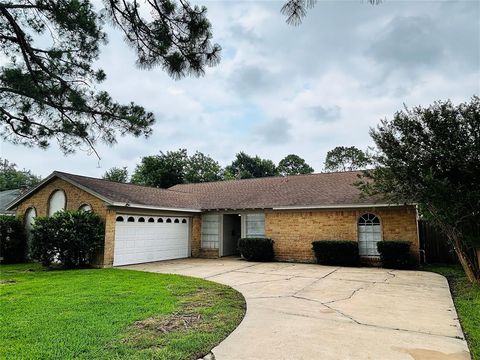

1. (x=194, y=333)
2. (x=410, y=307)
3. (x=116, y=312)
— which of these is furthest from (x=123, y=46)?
(x=410, y=307)

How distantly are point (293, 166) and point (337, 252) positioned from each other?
41337 mm

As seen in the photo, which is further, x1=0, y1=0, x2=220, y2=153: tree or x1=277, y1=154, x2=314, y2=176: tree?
x1=277, y1=154, x2=314, y2=176: tree

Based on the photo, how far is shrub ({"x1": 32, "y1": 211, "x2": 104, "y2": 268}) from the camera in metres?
11.9

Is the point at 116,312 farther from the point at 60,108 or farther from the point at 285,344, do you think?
the point at 60,108

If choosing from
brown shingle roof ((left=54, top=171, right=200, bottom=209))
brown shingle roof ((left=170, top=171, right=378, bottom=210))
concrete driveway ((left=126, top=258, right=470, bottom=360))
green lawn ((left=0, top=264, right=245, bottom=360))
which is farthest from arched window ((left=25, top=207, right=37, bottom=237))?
concrete driveway ((left=126, top=258, right=470, bottom=360))

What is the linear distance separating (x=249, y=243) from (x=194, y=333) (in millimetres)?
10240

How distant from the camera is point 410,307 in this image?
6.19m

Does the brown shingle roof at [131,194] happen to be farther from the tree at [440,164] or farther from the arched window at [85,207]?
the tree at [440,164]

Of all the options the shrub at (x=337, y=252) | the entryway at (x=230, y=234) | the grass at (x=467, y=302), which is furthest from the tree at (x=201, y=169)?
the grass at (x=467, y=302)

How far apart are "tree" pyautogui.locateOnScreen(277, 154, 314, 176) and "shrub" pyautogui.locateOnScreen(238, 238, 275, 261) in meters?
39.2

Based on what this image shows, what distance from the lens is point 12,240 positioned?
1473 centimetres

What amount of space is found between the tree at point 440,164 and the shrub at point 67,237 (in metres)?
10.8

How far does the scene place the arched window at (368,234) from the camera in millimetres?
13203

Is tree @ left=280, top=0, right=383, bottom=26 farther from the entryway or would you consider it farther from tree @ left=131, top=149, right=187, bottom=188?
tree @ left=131, top=149, right=187, bottom=188
